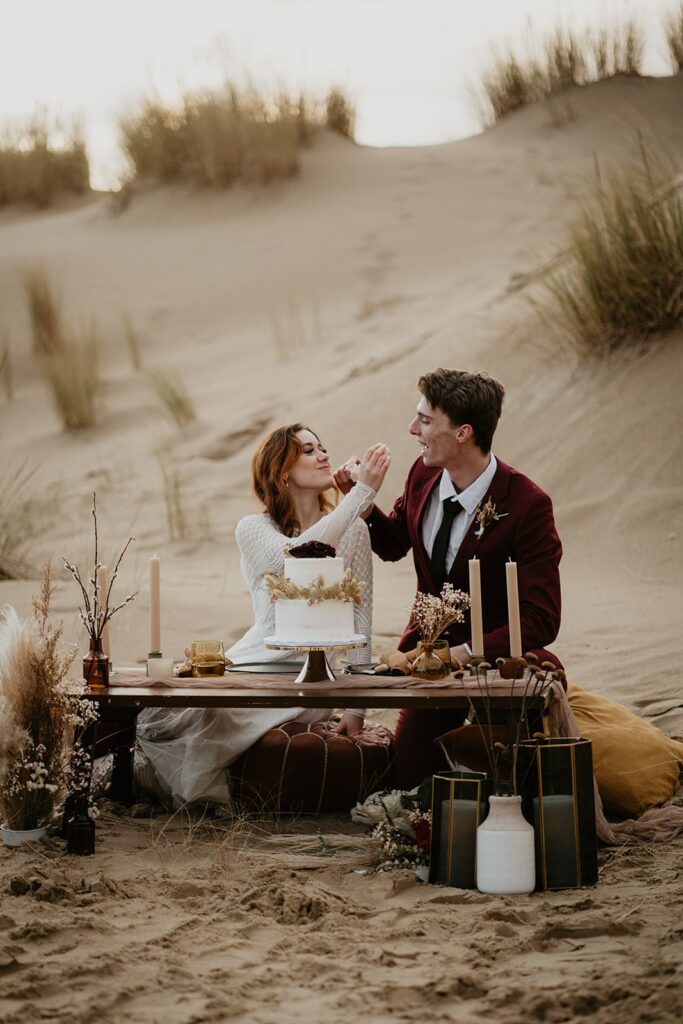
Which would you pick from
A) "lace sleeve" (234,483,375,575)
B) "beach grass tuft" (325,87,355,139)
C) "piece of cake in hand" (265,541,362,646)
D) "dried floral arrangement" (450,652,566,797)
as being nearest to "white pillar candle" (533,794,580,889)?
"dried floral arrangement" (450,652,566,797)

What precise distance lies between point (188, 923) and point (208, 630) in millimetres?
3887

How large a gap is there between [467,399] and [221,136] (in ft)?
47.5

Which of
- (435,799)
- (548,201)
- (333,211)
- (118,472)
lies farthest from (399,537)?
(333,211)

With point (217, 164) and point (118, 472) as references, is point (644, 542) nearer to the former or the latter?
point (118, 472)

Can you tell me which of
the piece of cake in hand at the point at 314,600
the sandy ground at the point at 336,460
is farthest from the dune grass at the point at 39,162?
Result: the piece of cake in hand at the point at 314,600

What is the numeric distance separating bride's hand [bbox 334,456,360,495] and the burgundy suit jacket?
0.29 meters

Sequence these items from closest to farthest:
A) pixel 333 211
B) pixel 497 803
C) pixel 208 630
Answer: pixel 497 803 → pixel 208 630 → pixel 333 211

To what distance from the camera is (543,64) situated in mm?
18734

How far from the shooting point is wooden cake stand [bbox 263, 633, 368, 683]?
155 inches

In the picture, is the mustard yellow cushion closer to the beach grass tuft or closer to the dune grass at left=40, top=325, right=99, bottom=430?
the dune grass at left=40, top=325, right=99, bottom=430

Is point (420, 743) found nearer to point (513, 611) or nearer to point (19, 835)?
point (513, 611)

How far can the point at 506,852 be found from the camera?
A: 3.69 meters

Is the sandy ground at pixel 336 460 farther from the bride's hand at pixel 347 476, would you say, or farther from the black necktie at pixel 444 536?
the bride's hand at pixel 347 476

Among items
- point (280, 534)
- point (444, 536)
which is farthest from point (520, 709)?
point (280, 534)
